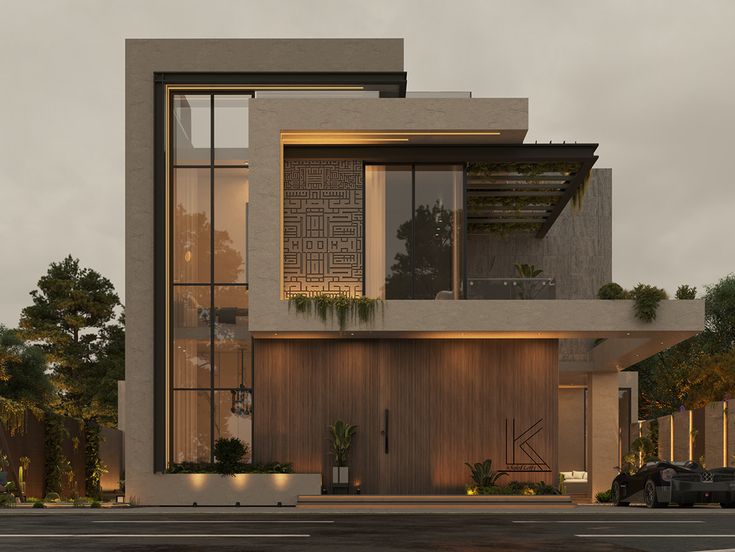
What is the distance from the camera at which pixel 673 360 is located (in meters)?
56.2

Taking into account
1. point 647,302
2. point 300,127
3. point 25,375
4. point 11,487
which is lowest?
point 11,487

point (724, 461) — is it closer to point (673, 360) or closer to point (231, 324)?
point (231, 324)

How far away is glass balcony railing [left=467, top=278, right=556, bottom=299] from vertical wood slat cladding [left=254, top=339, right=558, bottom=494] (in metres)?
1.63

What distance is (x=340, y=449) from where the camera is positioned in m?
25.9

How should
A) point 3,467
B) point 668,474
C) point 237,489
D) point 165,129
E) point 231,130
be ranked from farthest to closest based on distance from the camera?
point 231,130 → point 165,129 → point 237,489 → point 3,467 → point 668,474

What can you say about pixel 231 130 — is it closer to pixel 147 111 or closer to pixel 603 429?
pixel 147 111

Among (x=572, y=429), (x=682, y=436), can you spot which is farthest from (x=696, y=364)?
(x=682, y=436)

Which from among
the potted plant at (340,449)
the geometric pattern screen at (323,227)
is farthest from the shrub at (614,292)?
the potted plant at (340,449)

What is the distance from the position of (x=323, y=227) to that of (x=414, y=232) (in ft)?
7.54

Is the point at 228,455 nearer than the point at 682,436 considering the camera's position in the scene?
Yes

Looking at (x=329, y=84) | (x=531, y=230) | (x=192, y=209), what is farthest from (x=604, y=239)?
(x=192, y=209)

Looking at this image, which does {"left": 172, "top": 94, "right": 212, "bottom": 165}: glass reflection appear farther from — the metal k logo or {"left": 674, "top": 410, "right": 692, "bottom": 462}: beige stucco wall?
{"left": 674, "top": 410, "right": 692, "bottom": 462}: beige stucco wall

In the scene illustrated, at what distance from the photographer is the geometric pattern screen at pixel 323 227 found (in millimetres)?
26562

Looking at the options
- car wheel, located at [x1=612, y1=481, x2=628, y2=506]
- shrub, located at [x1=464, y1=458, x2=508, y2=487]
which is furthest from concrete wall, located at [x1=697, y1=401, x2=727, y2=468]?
shrub, located at [x1=464, y1=458, x2=508, y2=487]
